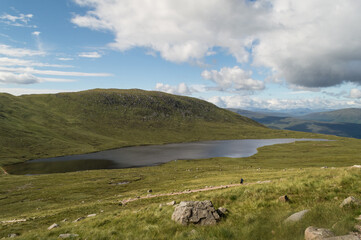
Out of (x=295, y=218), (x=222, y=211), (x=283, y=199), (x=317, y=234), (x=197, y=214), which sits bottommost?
(x=222, y=211)

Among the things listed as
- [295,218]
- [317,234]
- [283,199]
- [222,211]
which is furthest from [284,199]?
[317,234]

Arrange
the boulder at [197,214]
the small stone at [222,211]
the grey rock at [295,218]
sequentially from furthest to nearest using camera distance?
the small stone at [222,211]
the boulder at [197,214]
the grey rock at [295,218]

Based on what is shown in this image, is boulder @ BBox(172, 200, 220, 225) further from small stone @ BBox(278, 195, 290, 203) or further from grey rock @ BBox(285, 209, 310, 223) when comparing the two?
small stone @ BBox(278, 195, 290, 203)

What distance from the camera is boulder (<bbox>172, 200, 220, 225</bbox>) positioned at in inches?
522

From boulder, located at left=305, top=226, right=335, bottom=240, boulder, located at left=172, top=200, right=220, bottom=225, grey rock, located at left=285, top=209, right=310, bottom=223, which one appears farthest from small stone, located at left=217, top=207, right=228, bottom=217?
boulder, located at left=305, top=226, right=335, bottom=240

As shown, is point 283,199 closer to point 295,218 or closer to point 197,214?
point 295,218

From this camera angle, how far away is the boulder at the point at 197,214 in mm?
13250

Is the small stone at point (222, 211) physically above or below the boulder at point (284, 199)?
below

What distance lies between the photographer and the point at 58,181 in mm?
68500

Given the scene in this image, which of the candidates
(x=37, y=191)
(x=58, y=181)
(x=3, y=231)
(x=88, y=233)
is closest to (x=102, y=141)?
(x=58, y=181)

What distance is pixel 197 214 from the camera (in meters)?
13.7

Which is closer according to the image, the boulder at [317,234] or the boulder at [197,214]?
the boulder at [317,234]

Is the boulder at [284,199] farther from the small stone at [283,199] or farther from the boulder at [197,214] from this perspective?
the boulder at [197,214]

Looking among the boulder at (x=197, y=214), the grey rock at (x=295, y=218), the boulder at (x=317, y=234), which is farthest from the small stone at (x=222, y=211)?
the boulder at (x=317, y=234)
